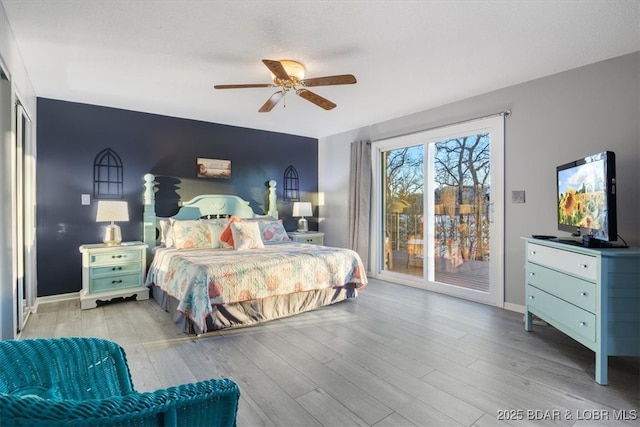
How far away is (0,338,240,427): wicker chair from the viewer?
0.59m

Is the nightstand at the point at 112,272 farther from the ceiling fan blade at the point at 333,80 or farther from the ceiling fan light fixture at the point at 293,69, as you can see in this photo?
the ceiling fan blade at the point at 333,80

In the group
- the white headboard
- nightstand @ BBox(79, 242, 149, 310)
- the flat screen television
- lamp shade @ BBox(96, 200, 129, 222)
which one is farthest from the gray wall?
nightstand @ BBox(79, 242, 149, 310)

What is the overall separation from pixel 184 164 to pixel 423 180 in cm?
355

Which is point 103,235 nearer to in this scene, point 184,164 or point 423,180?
point 184,164

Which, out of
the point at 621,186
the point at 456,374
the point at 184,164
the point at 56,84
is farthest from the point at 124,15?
the point at 621,186

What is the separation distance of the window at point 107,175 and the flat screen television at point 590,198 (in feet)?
16.6

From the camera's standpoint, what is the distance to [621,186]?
276cm

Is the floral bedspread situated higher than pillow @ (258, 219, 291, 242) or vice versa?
pillow @ (258, 219, 291, 242)

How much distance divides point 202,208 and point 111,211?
124 centimetres

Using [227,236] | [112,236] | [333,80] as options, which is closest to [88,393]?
[333,80]

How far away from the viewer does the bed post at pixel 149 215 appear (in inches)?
170

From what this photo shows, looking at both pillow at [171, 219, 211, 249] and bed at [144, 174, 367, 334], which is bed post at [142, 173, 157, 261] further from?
pillow at [171, 219, 211, 249]

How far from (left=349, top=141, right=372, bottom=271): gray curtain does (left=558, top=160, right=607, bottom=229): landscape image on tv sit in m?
2.70

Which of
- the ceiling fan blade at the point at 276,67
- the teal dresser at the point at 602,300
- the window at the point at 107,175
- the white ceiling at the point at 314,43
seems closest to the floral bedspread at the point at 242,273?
the window at the point at 107,175
